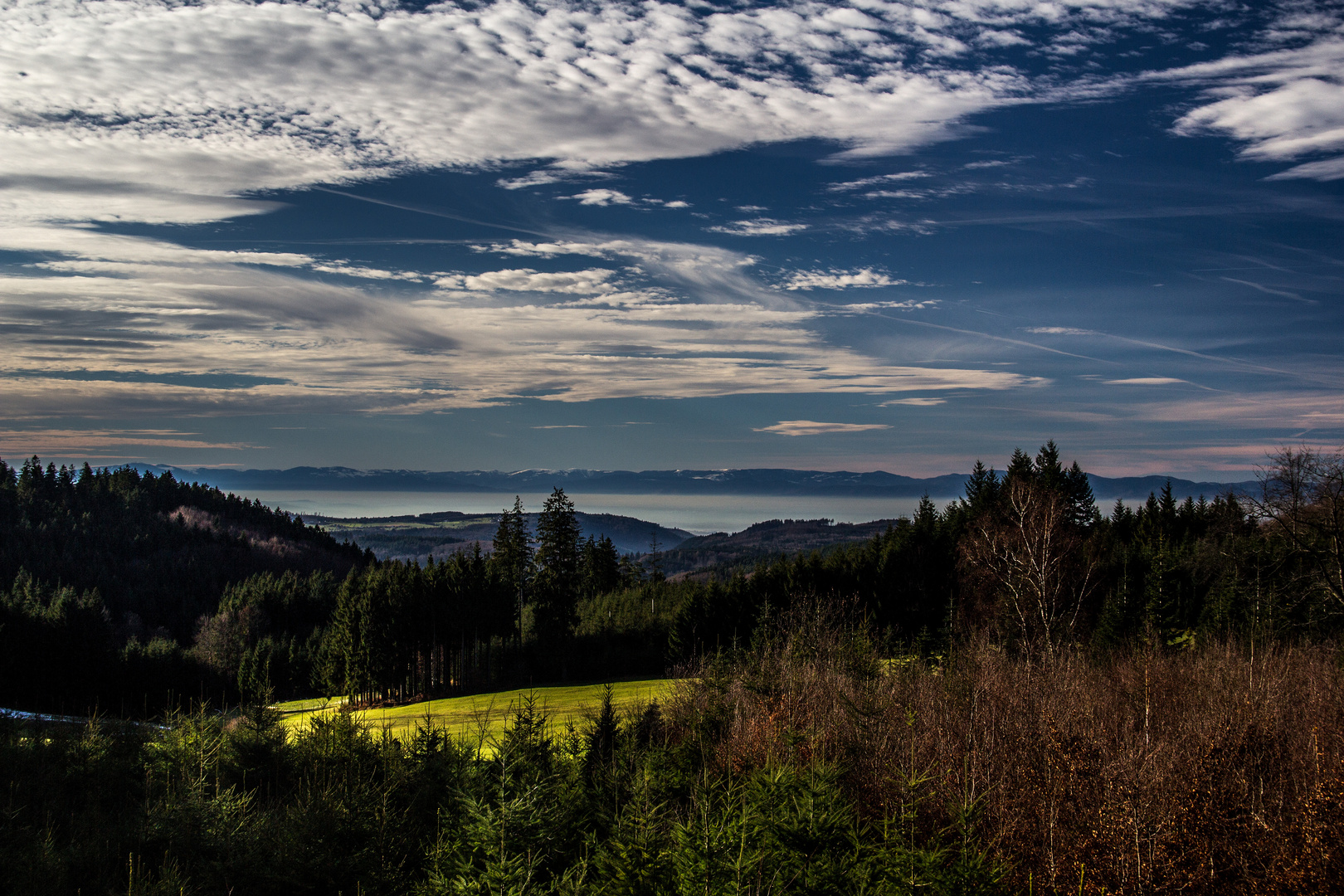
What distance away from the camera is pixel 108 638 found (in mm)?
61469

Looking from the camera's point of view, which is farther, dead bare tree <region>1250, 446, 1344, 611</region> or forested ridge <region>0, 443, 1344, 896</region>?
dead bare tree <region>1250, 446, 1344, 611</region>

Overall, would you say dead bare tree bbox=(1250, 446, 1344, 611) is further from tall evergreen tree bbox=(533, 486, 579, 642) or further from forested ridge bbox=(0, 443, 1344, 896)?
tall evergreen tree bbox=(533, 486, 579, 642)

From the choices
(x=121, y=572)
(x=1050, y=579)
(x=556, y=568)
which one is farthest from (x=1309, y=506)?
(x=121, y=572)

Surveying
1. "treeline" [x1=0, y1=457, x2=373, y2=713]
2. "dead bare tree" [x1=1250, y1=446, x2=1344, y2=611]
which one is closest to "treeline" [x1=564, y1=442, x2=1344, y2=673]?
"dead bare tree" [x1=1250, y1=446, x2=1344, y2=611]

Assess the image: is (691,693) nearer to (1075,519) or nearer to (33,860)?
(33,860)

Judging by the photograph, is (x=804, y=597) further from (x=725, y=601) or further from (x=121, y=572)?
(x=121, y=572)

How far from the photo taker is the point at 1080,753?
7992mm

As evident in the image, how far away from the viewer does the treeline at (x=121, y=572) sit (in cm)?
5612

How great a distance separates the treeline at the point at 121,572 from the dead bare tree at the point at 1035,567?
35.5 meters

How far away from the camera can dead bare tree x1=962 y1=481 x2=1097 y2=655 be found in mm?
29438

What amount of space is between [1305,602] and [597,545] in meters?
53.8

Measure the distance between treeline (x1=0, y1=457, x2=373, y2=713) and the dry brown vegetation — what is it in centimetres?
2863

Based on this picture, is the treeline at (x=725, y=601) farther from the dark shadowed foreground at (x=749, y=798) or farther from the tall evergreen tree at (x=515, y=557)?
the dark shadowed foreground at (x=749, y=798)

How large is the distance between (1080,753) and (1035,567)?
23412 mm
